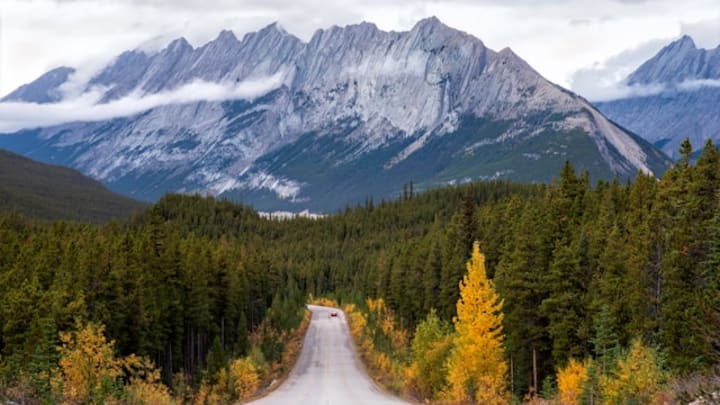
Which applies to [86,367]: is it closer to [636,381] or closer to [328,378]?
[636,381]

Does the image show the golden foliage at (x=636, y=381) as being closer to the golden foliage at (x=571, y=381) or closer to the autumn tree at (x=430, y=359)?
the golden foliage at (x=571, y=381)

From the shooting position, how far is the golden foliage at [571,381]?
46.1 m

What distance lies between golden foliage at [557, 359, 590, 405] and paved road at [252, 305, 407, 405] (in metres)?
11.6

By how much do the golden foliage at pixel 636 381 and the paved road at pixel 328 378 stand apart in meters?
19.5

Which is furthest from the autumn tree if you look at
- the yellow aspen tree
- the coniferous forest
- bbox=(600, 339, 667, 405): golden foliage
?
bbox=(600, 339, 667, 405): golden foliage

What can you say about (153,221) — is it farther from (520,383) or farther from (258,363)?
(520,383)

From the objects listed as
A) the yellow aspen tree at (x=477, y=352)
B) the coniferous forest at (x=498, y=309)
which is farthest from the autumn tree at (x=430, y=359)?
the yellow aspen tree at (x=477, y=352)

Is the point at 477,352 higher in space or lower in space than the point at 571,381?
higher

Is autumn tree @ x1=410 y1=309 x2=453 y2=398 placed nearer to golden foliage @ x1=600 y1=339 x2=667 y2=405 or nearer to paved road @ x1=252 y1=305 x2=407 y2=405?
paved road @ x1=252 y1=305 x2=407 y2=405

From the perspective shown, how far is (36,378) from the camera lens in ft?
115

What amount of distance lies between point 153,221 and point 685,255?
50.3 meters

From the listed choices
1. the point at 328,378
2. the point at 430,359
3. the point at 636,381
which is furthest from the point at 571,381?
the point at 328,378

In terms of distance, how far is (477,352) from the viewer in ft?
175

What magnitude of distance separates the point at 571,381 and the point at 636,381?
1162cm
